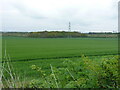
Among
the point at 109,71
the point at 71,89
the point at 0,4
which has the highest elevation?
the point at 0,4

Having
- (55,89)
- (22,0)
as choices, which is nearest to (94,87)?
(55,89)

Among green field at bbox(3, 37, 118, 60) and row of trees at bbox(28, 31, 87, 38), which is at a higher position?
row of trees at bbox(28, 31, 87, 38)

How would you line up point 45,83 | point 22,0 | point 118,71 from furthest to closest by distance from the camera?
point 22,0 < point 45,83 < point 118,71

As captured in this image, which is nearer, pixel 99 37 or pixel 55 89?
pixel 55 89

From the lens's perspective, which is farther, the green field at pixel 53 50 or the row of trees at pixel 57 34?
the row of trees at pixel 57 34

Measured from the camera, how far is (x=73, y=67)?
301 cm

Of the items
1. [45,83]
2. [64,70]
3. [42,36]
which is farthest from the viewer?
[42,36]

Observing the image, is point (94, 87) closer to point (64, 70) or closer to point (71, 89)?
point (71, 89)

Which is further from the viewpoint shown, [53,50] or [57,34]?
[57,34]

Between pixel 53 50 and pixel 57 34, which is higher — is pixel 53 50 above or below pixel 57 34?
below

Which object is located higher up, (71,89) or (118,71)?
(118,71)

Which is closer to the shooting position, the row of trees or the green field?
the green field

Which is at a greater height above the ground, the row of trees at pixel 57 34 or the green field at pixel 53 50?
the row of trees at pixel 57 34

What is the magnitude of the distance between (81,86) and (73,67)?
0.79 meters
